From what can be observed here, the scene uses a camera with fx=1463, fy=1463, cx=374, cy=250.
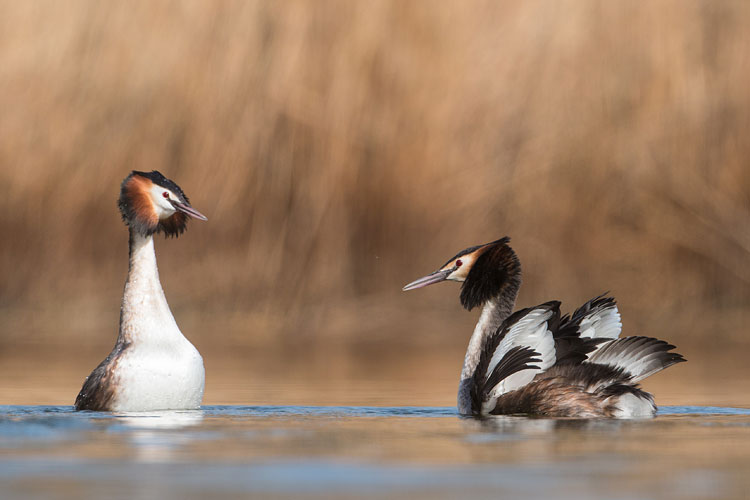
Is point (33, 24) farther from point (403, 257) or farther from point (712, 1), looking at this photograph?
point (712, 1)

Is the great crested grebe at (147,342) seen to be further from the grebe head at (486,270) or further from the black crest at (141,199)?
the grebe head at (486,270)

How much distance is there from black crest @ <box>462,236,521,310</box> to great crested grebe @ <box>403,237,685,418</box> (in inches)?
20.0

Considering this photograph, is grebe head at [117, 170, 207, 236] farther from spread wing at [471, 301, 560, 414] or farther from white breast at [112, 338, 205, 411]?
spread wing at [471, 301, 560, 414]

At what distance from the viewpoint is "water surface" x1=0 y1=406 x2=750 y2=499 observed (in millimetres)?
4309

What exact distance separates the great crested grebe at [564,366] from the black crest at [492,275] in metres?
0.51

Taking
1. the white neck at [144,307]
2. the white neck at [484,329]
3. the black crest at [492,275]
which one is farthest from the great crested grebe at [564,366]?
the white neck at [144,307]

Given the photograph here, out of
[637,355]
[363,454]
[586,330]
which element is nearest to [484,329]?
[586,330]

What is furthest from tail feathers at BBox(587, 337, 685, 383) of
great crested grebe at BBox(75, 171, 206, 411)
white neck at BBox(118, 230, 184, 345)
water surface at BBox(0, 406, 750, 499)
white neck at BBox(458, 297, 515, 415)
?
white neck at BBox(118, 230, 184, 345)

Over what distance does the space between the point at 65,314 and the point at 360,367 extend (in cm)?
295

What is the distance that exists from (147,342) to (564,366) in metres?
2.02

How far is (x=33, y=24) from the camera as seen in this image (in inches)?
469

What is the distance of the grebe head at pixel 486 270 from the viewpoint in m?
7.85

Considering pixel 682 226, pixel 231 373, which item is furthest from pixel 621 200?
pixel 231 373

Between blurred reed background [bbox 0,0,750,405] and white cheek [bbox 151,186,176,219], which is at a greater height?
blurred reed background [bbox 0,0,750,405]
